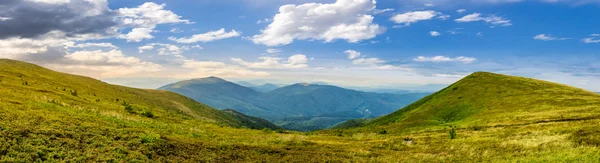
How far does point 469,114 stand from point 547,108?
12.5 meters

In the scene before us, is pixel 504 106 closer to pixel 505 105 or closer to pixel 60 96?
pixel 505 105

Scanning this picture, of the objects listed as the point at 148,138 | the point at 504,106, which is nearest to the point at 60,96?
the point at 148,138

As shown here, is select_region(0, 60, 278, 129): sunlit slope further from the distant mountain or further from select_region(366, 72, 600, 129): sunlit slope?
select_region(366, 72, 600, 129): sunlit slope

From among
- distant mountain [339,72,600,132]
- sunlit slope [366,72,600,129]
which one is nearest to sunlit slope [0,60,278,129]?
distant mountain [339,72,600,132]

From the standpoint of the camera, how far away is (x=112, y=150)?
18.5 metres

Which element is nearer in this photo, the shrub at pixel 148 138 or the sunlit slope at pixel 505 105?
the shrub at pixel 148 138

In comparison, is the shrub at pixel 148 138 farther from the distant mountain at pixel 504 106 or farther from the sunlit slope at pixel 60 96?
the distant mountain at pixel 504 106

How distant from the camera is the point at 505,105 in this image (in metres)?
60.9

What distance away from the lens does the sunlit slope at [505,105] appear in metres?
46.4

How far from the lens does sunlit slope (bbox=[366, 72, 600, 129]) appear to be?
46406 millimetres

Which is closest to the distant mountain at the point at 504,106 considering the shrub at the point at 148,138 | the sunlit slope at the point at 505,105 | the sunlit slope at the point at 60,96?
the sunlit slope at the point at 505,105

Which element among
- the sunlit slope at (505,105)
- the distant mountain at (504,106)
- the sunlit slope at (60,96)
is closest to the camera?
the sunlit slope at (60,96)

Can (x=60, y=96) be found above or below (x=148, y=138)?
above

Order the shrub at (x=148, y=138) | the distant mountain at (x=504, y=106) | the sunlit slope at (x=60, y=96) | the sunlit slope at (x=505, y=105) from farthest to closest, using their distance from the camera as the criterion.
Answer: the sunlit slope at (x=505, y=105) → the distant mountain at (x=504, y=106) → the sunlit slope at (x=60, y=96) → the shrub at (x=148, y=138)
